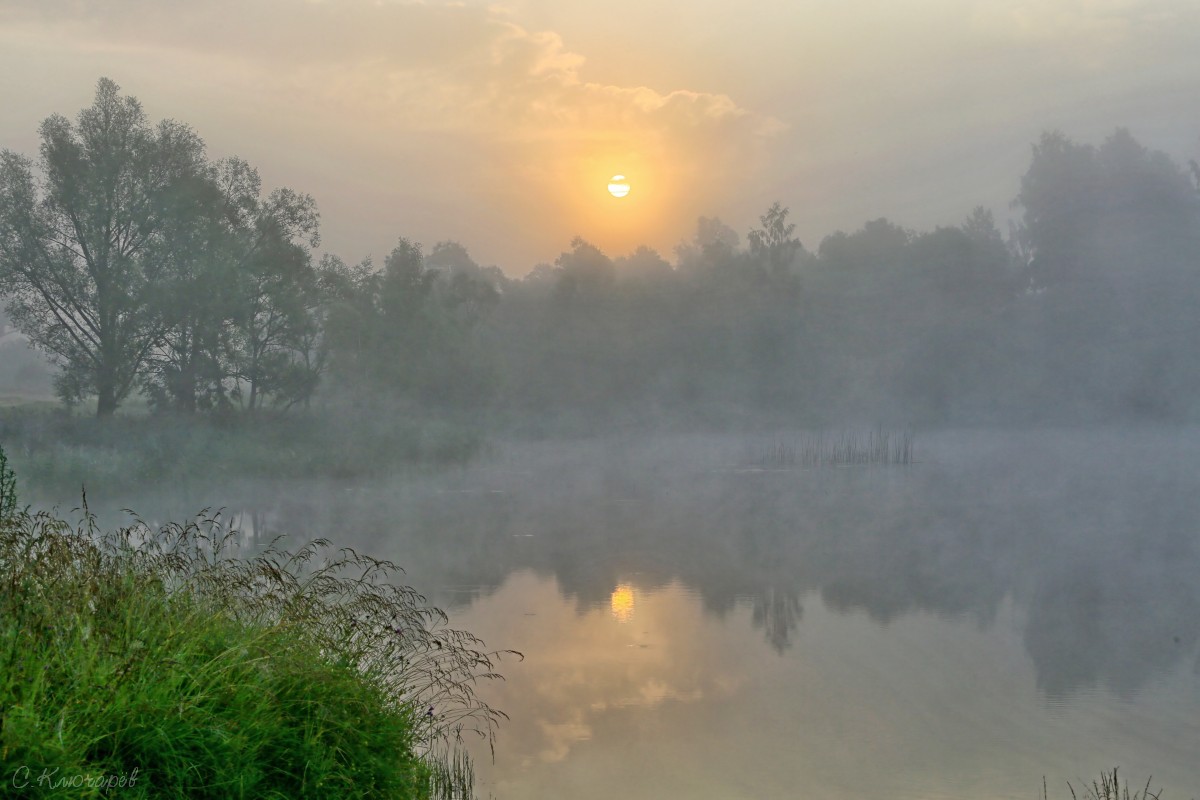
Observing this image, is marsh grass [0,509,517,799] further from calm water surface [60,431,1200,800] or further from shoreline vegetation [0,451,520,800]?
calm water surface [60,431,1200,800]

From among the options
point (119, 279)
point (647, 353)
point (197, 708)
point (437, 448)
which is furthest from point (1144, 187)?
point (197, 708)

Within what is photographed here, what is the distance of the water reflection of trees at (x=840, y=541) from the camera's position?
12898mm

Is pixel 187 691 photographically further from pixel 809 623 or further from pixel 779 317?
pixel 779 317

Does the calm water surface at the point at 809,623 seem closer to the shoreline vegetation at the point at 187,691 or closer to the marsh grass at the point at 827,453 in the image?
the shoreline vegetation at the point at 187,691

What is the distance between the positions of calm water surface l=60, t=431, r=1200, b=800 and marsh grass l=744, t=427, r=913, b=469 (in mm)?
5474

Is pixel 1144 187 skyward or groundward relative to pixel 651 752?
skyward

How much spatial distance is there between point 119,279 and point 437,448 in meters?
10.6

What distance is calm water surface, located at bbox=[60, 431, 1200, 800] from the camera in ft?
24.9

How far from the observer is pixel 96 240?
29250mm

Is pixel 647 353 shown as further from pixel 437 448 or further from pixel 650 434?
pixel 437 448

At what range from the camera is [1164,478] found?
30.2 meters

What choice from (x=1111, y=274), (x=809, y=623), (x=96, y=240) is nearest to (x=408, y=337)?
(x=96, y=240)

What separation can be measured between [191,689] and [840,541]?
16.0 meters

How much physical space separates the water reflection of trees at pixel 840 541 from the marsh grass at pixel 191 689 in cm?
660
